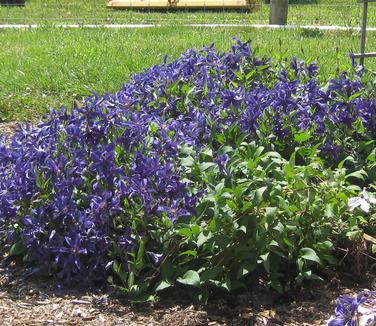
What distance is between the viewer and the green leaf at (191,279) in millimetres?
2990

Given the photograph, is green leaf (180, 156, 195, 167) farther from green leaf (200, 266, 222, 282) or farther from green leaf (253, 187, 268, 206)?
green leaf (200, 266, 222, 282)

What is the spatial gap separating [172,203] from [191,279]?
0.35 meters

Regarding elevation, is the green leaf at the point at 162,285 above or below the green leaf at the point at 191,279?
below

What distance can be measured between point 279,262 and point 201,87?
4.93 ft

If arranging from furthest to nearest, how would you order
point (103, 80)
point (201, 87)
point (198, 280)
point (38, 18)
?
point (38, 18) < point (103, 80) < point (201, 87) < point (198, 280)

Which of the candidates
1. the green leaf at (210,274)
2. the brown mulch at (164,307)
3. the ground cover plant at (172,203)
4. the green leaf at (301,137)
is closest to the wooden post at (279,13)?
the ground cover plant at (172,203)

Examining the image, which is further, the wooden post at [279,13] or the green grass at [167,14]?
the green grass at [167,14]

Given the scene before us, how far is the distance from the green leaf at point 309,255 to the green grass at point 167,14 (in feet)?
23.6

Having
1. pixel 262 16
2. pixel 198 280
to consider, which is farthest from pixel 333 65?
pixel 262 16

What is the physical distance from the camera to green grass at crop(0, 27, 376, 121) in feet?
20.0

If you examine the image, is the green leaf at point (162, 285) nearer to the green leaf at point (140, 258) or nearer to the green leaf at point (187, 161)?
the green leaf at point (140, 258)

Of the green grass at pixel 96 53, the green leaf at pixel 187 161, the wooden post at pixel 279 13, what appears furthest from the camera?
the wooden post at pixel 279 13

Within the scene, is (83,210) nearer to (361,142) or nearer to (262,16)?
(361,142)

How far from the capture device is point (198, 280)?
3.00 m
